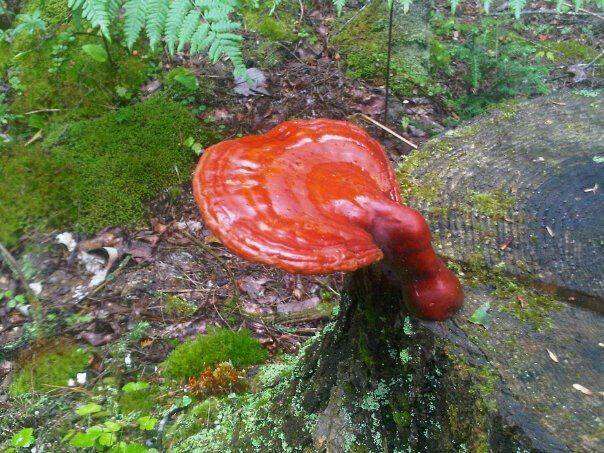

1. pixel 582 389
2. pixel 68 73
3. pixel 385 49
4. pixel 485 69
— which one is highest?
pixel 68 73

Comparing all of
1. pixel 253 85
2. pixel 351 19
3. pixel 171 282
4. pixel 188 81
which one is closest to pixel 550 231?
Answer: pixel 171 282

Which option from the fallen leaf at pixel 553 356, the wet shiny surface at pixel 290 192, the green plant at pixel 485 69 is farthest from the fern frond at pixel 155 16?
the green plant at pixel 485 69

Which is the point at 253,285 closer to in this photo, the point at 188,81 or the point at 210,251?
the point at 210,251

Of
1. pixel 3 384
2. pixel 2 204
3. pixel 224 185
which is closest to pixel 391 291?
pixel 224 185

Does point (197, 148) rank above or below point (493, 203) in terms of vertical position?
below

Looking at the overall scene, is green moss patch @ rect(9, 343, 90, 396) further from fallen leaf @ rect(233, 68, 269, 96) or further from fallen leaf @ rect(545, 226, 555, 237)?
fallen leaf @ rect(545, 226, 555, 237)

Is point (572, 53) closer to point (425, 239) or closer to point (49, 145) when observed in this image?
point (425, 239)
